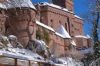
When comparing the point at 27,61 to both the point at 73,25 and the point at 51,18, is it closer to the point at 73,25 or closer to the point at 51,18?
the point at 51,18

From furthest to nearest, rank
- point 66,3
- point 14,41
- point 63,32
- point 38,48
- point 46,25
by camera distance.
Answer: point 66,3 < point 63,32 < point 46,25 < point 38,48 < point 14,41

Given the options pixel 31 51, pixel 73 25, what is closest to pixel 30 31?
pixel 31 51

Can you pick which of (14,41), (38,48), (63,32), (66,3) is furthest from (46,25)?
(66,3)

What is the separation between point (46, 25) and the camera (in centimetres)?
4459

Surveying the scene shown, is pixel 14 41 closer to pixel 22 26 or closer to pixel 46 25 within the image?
pixel 22 26

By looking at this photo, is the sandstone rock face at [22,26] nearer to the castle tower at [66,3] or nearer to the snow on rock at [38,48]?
the snow on rock at [38,48]

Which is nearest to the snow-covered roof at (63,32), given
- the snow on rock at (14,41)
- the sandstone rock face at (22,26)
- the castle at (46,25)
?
the castle at (46,25)

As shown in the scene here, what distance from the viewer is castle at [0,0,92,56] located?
98.3ft

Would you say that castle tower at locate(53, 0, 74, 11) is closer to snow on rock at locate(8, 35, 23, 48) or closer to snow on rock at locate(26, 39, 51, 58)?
snow on rock at locate(26, 39, 51, 58)

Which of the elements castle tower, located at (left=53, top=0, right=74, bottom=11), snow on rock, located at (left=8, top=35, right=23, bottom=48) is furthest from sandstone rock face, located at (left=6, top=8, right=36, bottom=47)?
castle tower, located at (left=53, top=0, right=74, bottom=11)

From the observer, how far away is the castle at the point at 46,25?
2998 centimetres

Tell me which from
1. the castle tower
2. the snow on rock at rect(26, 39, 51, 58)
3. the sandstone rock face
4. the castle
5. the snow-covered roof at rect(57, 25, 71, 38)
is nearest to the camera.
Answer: the snow on rock at rect(26, 39, 51, 58)

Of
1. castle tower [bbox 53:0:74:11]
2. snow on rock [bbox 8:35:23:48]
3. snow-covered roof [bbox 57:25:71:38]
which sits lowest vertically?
snow on rock [bbox 8:35:23:48]

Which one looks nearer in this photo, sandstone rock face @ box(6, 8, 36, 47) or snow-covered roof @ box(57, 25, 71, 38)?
sandstone rock face @ box(6, 8, 36, 47)
